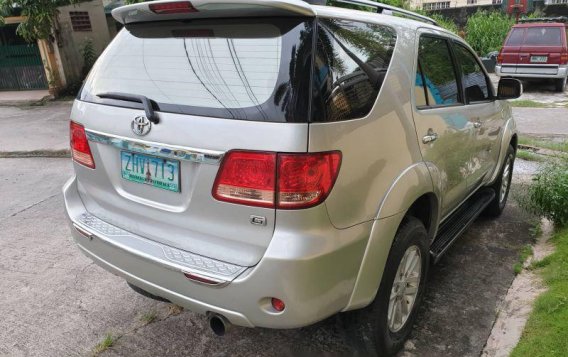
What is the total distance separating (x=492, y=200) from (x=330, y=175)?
283 centimetres

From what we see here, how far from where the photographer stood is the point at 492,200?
165 inches

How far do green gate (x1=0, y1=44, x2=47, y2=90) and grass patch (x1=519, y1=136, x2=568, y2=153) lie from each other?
1338 cm

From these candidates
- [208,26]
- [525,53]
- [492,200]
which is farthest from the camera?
[525,53]

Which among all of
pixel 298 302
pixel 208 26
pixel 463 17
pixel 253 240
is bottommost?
pixel 463 17

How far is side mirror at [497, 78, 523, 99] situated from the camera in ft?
12.8

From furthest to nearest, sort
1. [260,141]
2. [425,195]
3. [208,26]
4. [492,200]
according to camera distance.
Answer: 1. [492,200]
2. [425,195]
3. [208,26]
4. [260,141]

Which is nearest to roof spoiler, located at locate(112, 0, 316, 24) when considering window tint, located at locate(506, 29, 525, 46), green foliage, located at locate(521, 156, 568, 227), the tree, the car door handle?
the car door handle

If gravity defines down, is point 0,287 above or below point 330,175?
below

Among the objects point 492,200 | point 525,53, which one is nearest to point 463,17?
point 525,53

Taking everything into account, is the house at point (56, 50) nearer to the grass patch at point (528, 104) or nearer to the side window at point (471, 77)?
the grass patch at point (528, 104)

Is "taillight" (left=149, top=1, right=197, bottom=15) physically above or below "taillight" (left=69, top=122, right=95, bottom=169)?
above

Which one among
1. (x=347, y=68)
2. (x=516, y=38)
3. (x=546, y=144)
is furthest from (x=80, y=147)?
(x=516, y=38)

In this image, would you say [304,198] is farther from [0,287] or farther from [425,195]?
[0,287]

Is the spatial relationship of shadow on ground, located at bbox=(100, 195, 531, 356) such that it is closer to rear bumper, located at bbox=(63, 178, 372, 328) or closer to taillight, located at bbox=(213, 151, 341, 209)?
rear bumper, located at bbox=(63, 178, 372, 328)
